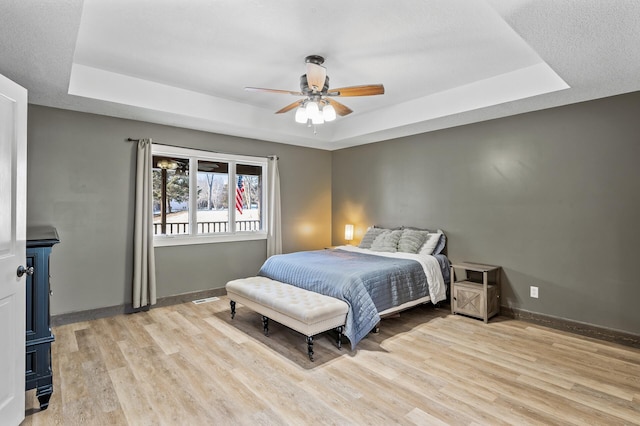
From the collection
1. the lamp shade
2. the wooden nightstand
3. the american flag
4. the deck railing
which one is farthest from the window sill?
the wooden nightstand

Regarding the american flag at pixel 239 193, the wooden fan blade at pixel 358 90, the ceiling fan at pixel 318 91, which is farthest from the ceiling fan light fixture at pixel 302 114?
the american flag at pixel 239 193

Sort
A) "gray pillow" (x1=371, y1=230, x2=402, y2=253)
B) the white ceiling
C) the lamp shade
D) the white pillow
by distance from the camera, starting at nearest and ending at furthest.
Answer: the white ceiling → the white pillow → "gray pillow" (x1=371, y1=230, x2=402, y2=253) → the lamp shade

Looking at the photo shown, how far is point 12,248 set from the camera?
1945 millimetres

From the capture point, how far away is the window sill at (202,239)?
4480 mm

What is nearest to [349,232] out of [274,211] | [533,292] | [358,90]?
[274,211]

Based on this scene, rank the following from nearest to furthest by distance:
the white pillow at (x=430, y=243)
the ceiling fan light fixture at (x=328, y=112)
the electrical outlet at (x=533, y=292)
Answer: the ceiling fan light fixture at (x=328, y=112) < the electrical outlet at (x=533, y=292) < the white pillow at (x=430, y=243)

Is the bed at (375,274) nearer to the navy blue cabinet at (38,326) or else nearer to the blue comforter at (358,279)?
the blue comforter at (358,279)

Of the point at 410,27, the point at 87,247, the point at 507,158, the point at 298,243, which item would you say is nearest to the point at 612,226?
the point at 507,158

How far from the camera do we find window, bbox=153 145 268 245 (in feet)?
15.1

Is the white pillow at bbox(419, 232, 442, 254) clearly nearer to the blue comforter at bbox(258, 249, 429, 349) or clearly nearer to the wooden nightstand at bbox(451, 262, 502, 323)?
the wooden nightstand at bbox(451, 262, 502, 323)

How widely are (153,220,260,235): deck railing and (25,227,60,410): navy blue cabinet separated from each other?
234 centimetres

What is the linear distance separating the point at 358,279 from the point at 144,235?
2.69m

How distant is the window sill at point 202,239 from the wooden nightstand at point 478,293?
2.95 m

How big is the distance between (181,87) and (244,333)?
2.86 metres
